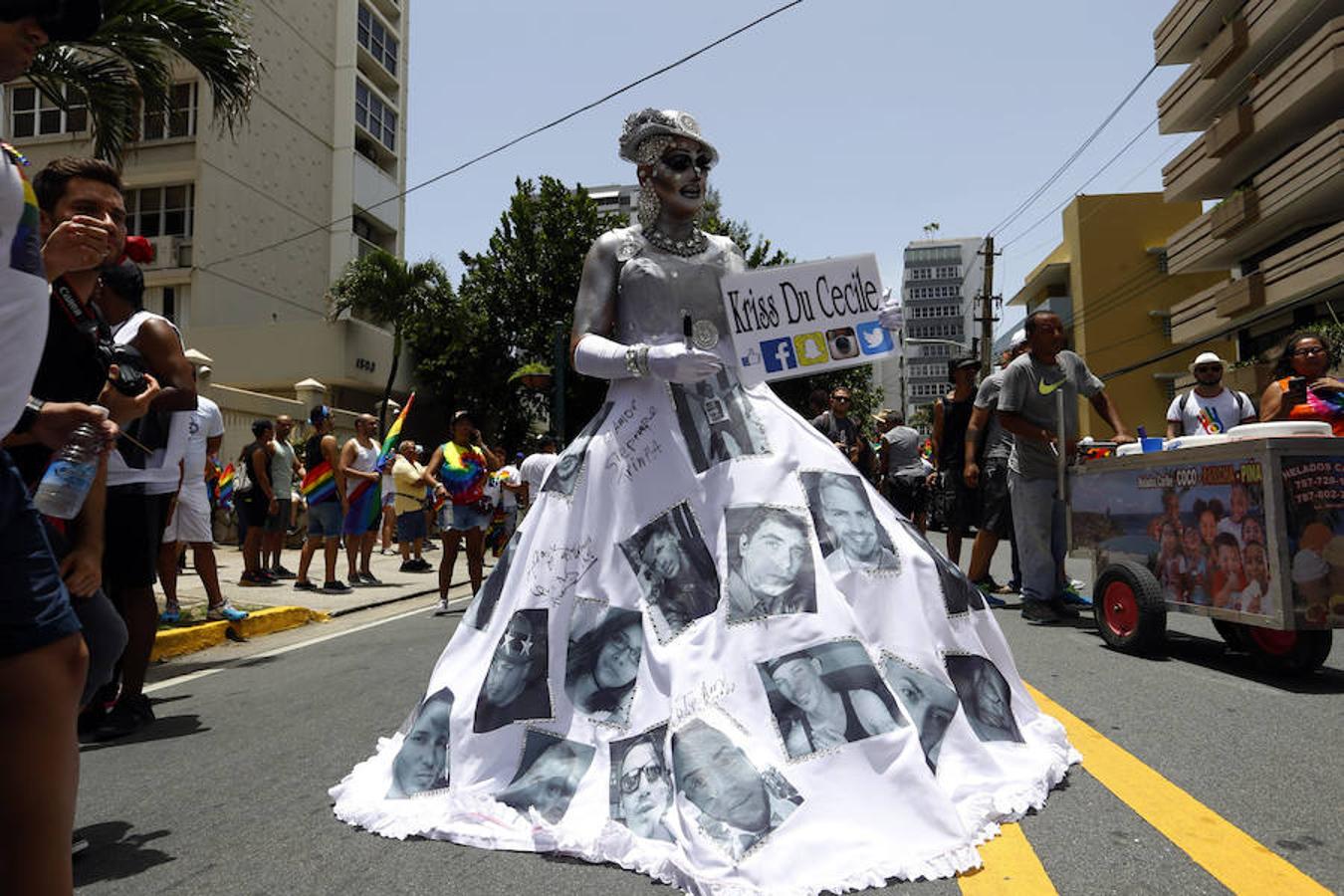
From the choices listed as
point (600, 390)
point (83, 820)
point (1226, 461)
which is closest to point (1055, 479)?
point (1226, 461)

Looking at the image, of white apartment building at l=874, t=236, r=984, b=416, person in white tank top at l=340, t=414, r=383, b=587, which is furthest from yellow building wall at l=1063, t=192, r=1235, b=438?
white apartment building at l=874, t=236, r=984, b=416

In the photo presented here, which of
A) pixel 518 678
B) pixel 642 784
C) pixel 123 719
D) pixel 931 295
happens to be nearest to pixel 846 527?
pixel 642 784

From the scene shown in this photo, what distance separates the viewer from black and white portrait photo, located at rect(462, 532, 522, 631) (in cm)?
263

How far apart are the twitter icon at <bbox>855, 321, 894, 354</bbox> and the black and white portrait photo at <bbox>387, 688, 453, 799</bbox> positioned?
1.55 meters

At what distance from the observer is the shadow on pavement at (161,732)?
11.8ft

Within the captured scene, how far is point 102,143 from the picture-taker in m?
7.24

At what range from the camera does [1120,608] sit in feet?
14.5

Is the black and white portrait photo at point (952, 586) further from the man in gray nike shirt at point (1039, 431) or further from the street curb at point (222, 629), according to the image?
the street curb at point (222, 629)

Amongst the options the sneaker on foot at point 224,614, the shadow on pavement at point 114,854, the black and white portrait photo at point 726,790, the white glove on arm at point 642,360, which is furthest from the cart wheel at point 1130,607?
the sneaker on foot at point 224,614

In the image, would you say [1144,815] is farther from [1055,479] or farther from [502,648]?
[1055,479]

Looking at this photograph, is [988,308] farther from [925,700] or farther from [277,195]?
[925,700]

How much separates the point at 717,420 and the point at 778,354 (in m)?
0.26

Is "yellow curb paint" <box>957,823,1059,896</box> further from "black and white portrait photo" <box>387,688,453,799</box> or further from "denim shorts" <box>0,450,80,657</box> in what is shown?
"denim shorts" <box>0,450,80,657</box>

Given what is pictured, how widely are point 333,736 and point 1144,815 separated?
8.95 ft
